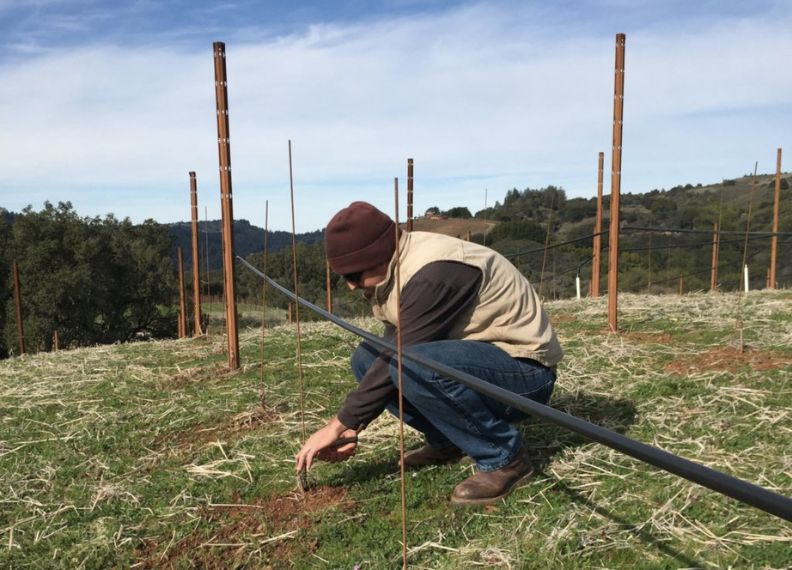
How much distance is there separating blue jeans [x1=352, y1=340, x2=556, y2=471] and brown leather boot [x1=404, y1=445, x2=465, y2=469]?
37cm

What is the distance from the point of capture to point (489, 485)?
88.3 inches

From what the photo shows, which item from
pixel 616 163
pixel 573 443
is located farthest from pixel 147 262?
pixel 573 443

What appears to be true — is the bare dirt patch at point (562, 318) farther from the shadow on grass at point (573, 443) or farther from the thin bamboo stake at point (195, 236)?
the thin bamboo stake at point (195, 236)

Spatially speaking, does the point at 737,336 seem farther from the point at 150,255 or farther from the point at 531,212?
the point at 150,255

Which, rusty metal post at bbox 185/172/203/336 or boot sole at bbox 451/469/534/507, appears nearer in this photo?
boot sole at bbox 451/469/534/507

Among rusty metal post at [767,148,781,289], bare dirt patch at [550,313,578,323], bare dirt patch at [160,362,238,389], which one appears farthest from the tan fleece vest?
rusty metal post at [767,148,781,289]

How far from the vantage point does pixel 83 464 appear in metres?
2.99

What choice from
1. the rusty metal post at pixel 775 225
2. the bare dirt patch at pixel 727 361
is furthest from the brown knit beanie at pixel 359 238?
the rusty metal post at pixel 775 225

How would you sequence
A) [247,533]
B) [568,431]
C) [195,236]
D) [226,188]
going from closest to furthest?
[247,533]
[568,431]
[226,188]
[195,236]

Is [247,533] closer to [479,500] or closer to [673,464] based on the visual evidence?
[479,500]

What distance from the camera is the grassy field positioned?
77.9 inches

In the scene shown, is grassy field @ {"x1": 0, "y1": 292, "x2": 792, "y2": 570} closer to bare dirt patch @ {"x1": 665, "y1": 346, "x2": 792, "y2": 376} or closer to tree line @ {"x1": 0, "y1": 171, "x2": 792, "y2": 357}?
bare dirt patch @ {"x1": 665, "y1": 346, "x2": 792, "y2": 376}

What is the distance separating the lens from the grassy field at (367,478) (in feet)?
→ 6.49

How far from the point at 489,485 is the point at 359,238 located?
3.24 ft
